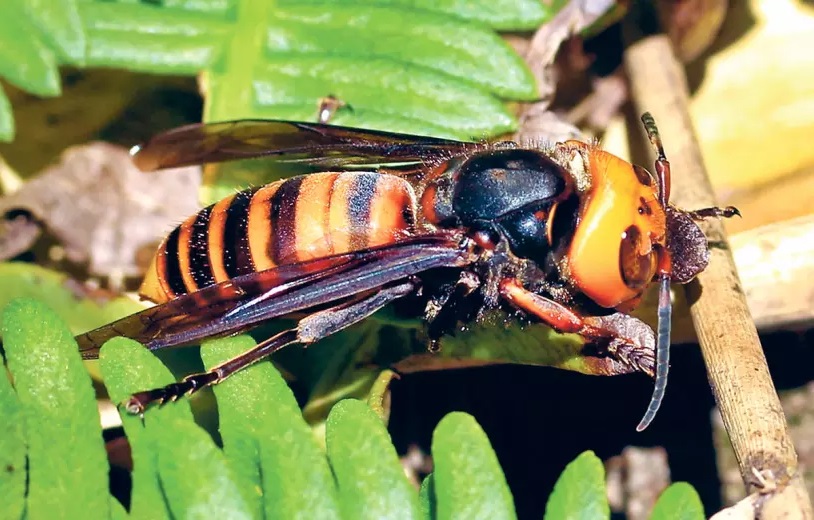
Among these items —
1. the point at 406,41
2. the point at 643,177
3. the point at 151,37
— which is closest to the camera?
the point at 643,177

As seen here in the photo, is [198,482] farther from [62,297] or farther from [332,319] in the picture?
[62,297]

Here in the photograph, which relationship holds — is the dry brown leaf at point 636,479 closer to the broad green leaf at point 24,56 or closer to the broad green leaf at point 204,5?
the broad green leaf at point 204,5

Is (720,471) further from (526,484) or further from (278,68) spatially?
(278,68)

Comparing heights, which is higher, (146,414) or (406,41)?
(406,41)

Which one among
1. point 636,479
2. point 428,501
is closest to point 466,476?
point 428,501

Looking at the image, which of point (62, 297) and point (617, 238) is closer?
point (617, 238)

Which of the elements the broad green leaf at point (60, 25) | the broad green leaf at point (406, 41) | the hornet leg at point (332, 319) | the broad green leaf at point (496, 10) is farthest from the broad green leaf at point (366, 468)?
the broad green leaf at point (60, 25)

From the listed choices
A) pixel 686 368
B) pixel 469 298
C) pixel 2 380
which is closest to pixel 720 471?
pixel 686 368
